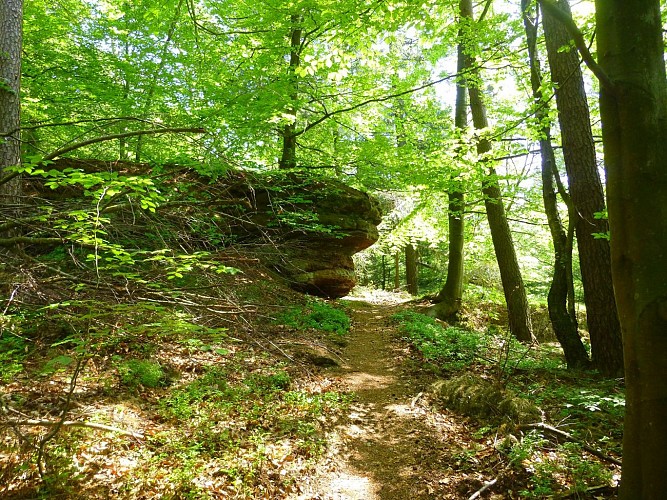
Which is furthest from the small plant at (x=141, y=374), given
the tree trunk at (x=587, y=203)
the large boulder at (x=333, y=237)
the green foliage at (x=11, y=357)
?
the tree trunk at (x=587, y=203)

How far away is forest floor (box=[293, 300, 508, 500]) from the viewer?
165 inches

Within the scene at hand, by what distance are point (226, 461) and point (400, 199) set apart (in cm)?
1481

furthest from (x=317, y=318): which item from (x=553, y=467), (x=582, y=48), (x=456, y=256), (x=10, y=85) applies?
(x=582, y=48)

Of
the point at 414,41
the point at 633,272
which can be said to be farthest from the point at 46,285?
the point at 414,41

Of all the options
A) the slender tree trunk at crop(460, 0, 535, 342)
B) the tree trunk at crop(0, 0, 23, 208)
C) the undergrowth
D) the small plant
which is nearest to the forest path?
the undergrowth

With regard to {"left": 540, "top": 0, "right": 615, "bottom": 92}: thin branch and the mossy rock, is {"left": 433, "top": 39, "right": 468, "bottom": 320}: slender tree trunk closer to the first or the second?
the mossy rock

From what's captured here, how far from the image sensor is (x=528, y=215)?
1377cm

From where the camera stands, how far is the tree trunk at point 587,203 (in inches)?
253

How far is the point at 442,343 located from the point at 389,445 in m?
4.31

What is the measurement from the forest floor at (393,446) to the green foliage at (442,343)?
0.75m

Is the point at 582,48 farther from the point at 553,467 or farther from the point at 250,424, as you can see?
the point at 250,424

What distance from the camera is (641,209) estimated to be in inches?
89.6

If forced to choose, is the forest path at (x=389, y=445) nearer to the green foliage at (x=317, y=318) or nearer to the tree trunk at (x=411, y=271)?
the green foliage at (x=317, y=318)

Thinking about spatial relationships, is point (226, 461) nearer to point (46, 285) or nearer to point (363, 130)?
point (46, 285)
